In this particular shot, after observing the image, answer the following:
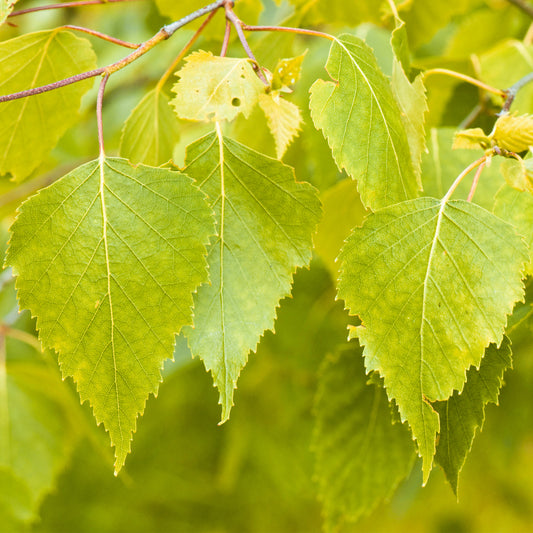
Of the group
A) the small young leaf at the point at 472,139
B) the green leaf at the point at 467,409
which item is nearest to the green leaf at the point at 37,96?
the small young leaf at the point at 472,139

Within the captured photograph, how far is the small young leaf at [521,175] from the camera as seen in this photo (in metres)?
0.48

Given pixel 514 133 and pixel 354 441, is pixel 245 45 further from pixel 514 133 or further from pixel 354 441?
pixel 354 441

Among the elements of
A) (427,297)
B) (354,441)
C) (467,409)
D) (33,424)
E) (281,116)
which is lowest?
(33,424)

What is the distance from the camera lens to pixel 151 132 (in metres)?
0.67

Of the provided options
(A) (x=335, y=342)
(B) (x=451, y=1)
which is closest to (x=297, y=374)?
(A) (x=335, y=342)

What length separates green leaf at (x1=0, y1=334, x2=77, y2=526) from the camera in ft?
3.62

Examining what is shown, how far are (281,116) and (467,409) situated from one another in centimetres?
29

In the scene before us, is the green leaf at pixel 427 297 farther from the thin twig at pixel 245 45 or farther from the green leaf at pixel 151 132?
the green leaf at pixel 151 132

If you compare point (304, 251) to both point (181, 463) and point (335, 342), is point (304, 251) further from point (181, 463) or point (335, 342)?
point (181, 463)

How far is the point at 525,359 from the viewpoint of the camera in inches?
49.8

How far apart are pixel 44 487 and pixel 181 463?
3.58 feet

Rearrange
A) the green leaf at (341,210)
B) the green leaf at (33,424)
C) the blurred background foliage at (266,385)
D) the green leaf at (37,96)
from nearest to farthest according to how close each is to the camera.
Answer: the green leaf at (37,96)
the green leaf at (341,210)
the blurred background foliage at (266,385)
the green leaf at (33,424)

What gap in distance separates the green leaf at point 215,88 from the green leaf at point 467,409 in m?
0.29

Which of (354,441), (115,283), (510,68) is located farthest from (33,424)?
(510,68)
